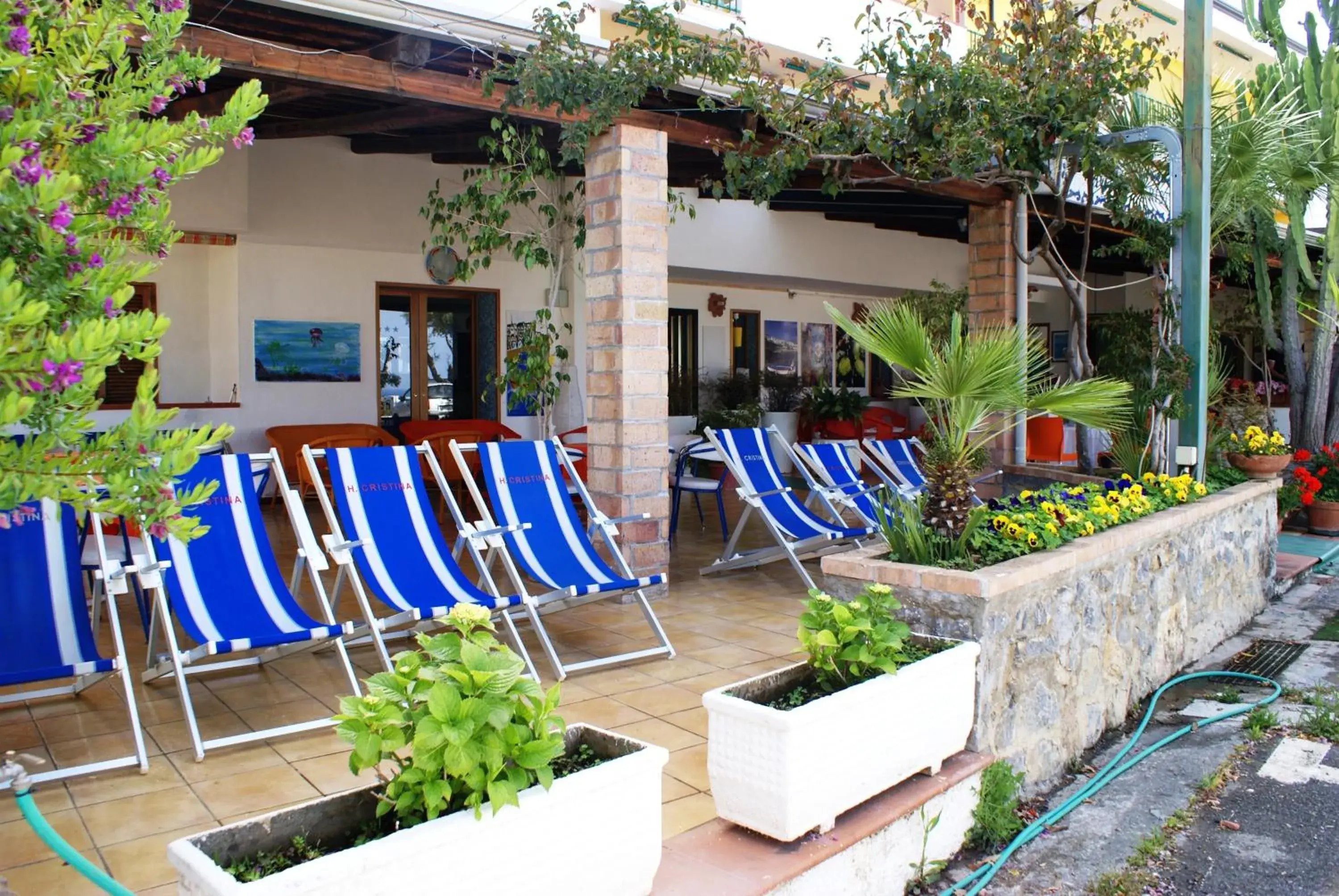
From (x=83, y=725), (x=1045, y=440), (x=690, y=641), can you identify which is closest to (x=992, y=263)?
(x=1045, y=440)

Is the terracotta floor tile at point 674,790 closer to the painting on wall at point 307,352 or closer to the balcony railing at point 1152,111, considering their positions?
the balcony railing at point 1152,111

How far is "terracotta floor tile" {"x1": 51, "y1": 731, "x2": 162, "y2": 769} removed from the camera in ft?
10.6

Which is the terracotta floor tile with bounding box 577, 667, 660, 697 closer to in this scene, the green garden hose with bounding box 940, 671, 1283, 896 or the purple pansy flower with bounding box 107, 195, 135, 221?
the green garden hose with bounding box 940, 671, 1283, 896

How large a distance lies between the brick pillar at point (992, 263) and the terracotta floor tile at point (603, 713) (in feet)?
17.9

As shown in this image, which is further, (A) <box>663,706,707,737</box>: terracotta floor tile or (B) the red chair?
(B) the red chair

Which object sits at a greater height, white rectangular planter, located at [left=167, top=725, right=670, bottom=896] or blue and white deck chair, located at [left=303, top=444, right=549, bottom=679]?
blue and white deck chair, located at [left=303, top=444, right=549, bottom=679]

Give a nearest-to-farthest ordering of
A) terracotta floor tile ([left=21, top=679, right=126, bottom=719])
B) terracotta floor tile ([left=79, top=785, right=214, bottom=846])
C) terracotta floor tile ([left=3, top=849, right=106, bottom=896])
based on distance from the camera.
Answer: terracotta floor tile ([left=3, top=849, right=106, bottom=896])
terracotta floor tile ([left=79, top=785, right=214, bottom=846])
terracotta floor tile ([left=21, top=679, right=126, bottom=719])

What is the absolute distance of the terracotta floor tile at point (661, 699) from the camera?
3.73 m

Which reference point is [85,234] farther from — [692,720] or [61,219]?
[692,720]

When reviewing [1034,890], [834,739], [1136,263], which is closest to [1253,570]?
[1034,890]

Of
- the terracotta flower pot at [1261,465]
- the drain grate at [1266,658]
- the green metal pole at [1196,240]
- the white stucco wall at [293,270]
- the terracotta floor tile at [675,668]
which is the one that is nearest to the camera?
the terracotta floor tile at [675,668]

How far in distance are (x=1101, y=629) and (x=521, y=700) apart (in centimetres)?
266

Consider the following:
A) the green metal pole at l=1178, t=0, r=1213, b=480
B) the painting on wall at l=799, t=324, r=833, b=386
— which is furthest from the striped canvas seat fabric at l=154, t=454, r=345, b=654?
the painting on wall at l=799, t=324, r=833, b=386

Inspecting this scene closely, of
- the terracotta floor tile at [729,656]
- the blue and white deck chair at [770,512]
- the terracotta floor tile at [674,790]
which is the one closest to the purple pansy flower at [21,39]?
the terracotta floor tile at [674,790]
